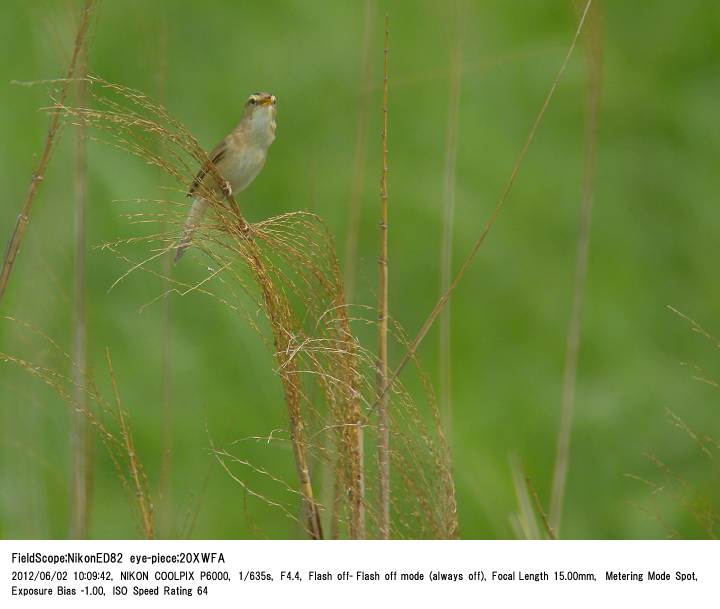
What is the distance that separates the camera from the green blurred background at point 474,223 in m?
2.67

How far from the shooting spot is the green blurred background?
267 cm

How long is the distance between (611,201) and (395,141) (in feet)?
2.42

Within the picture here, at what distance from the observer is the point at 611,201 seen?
3.04 metres

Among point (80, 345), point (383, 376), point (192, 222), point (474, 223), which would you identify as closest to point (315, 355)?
point (383, 376)

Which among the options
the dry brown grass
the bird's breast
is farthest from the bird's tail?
the bird's breast

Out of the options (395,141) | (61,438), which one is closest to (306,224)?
(61,438)

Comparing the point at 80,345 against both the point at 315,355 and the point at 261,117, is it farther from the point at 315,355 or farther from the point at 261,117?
the point at 261,117

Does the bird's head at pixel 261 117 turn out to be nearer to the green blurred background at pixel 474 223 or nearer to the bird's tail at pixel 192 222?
the green blurred background at pixel 474 223

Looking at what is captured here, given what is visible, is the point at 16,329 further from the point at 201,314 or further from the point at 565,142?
the point at 565,142

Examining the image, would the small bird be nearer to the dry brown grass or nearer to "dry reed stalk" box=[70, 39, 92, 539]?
"dry reed stalk" box=[70, 39, 92, 539]

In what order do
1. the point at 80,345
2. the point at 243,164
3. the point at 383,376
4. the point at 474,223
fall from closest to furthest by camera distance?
1. the point at 383,376
2. the point at 80,345
3. the point at 243,164
4. the point at 474,223

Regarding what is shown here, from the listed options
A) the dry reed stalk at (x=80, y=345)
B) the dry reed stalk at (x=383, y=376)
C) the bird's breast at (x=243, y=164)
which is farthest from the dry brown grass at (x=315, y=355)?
the bird's breast at (x=243, y=164)

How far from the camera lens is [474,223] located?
3.00 m

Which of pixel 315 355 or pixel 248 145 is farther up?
pixel 248 145
